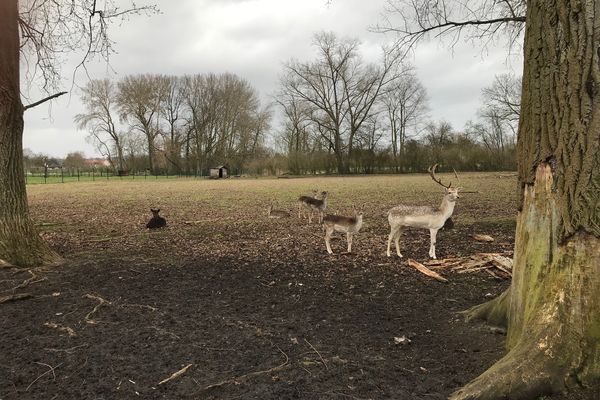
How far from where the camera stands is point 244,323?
5238 millimetres

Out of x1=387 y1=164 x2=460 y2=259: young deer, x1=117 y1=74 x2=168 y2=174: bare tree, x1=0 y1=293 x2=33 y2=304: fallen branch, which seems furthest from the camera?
x1=117 y1=74 x2=168 y2=174: bare tree

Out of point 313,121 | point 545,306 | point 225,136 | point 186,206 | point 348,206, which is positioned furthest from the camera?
point 225,136

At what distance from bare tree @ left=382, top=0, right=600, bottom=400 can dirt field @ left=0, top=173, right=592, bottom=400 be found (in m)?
0.35

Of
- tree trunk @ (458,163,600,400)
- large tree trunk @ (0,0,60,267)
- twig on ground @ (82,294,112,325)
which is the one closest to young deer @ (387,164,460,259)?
tree trunk @ (458,163,600,400)

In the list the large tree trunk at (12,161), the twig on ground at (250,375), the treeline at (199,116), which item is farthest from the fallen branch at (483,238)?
the treeline at (199,116)

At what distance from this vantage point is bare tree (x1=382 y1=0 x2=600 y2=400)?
3477mm

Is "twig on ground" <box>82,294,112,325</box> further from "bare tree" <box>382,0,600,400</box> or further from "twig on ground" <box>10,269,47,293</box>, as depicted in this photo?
"bare tree" <box>382,0,600,400</box>

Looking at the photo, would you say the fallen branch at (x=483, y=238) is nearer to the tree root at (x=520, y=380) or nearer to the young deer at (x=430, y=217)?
the young deer at (x=430, y=217)

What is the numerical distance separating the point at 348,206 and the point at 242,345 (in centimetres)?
1288

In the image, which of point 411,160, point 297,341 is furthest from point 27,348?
point 411,160

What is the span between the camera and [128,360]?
4281mm

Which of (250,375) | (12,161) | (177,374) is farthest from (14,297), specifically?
(250,375)

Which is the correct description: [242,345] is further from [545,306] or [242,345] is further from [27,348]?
[545,306]

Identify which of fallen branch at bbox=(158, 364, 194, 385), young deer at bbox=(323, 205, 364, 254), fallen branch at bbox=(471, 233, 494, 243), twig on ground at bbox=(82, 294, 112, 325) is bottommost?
fallen branch at bbox=(158, 364, 194, 385)
